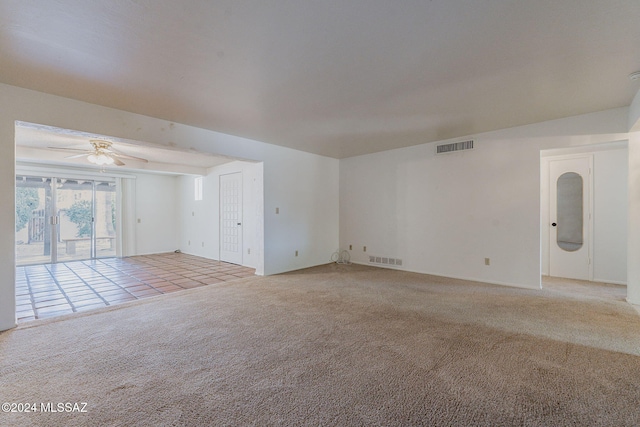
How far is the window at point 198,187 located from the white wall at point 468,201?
14.3 ft

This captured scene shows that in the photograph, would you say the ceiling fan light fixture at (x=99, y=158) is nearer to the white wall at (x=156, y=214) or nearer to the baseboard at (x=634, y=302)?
the white wall at (x=156, y=214)


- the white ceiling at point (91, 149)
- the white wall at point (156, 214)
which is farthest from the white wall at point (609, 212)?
the white wall at point (156, 214)

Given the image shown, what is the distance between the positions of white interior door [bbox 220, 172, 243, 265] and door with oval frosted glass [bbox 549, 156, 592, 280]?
6.29 metres

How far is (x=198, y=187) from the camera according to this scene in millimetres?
7645

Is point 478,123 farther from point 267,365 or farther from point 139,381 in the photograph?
point 139,381

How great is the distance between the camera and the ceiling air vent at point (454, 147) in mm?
4598

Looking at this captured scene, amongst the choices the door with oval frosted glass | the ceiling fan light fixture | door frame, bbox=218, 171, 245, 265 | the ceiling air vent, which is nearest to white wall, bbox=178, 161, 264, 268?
door frame, bbox=218, 171, 245, 265

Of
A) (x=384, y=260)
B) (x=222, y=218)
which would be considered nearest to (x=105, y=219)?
(x=222, y=218)

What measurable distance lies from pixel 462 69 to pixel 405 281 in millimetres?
3233

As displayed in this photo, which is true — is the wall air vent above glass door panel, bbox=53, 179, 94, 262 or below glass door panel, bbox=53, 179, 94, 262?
below

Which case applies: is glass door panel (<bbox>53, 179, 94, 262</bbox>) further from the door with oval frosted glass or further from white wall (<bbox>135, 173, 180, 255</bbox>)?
the door with oval frosted glass

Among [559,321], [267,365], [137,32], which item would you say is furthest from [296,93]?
[559,321]

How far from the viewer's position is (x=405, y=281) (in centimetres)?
455

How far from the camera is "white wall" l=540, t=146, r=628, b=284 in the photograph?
4.36m
